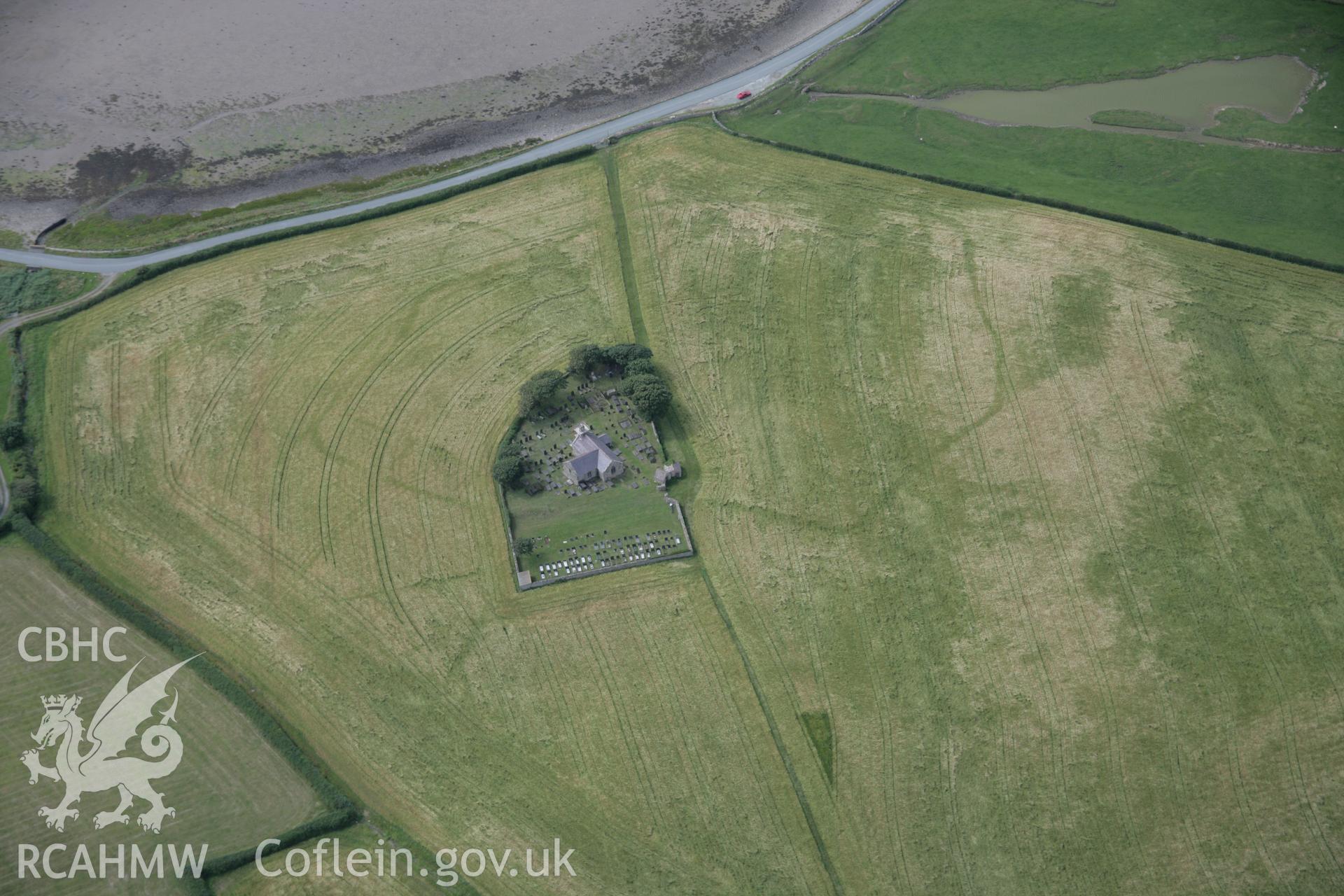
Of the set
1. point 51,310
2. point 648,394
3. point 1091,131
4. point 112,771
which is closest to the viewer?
point 112,771

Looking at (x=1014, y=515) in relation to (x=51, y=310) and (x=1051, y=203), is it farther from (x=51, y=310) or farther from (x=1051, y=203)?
(x=51, y=310)

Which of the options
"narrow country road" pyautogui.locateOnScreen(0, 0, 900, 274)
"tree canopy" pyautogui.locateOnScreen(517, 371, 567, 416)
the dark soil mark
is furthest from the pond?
the dark soil mark

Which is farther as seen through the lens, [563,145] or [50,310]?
[563,145]

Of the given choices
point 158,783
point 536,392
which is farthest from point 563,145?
point 158,783

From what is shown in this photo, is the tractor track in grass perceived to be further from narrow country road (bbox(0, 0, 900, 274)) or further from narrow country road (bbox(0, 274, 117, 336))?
narrow country road (bbox(0, 274, 117, 336))

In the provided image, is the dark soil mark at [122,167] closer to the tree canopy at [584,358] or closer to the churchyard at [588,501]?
the tree canopy at [584,358]

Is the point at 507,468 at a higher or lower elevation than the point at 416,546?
higher
